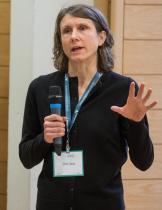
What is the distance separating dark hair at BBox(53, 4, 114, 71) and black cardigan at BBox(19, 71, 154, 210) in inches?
5.6

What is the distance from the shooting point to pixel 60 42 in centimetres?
158

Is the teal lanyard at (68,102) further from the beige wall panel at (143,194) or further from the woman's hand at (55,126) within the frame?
the beige wall panel at (143,194)

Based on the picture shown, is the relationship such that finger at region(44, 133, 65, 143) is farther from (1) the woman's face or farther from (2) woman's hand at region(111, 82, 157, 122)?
(1) the woman's face

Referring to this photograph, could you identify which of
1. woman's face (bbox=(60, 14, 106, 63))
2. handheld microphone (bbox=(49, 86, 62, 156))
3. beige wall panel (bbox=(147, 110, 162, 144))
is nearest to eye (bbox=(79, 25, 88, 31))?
woman's face (bbox=(60, 14, 106, 63))

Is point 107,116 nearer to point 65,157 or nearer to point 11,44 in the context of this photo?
point 65,157

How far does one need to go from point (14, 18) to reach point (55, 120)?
5.45 ft

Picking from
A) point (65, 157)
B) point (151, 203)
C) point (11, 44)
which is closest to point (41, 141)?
point (65, 157)

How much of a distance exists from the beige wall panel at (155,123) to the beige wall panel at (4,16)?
1374 mm

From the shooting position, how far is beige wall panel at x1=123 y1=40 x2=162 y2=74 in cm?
227

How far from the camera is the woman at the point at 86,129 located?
1.31 meters

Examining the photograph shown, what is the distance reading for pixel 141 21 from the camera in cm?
226

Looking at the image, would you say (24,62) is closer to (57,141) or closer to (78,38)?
(78,38)

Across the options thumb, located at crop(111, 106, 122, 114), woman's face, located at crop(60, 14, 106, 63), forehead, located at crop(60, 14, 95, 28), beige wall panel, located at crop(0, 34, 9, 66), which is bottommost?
thumb, located at crop(111, 106, 122, 114)

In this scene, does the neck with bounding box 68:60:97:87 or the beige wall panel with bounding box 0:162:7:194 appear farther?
the beige wall panel with bounding box 0:162:7:194
